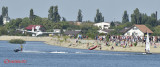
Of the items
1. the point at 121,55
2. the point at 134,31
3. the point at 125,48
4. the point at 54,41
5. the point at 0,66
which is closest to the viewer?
the point at 0,66

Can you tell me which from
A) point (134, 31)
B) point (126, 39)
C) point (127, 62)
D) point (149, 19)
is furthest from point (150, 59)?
point (149, 19)

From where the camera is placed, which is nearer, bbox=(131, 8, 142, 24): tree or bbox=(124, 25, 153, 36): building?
bbox=(124, 25, 153, 36): building

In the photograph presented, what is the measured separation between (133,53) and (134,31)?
236 feet

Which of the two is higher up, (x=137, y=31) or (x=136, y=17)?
(x=136, y=17)

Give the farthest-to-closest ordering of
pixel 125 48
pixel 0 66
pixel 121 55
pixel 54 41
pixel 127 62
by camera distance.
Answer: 1. pixel 54 41
2. pixel 125 48
3. pixel 121 55
4. pixel 127 62
5. pixel 0 66

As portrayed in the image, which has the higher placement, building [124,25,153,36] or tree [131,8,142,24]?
tree [131,8,142,24]

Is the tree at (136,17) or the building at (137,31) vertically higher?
the tree at (136,17)

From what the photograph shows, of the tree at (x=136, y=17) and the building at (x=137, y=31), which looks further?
the tree at (x=136, y=17)

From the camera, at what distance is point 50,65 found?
66500mm

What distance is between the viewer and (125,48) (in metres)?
95.6

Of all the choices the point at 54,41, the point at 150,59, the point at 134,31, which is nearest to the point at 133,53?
the point at 150,59

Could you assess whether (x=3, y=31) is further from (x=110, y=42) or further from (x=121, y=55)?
(x=121, y=55)

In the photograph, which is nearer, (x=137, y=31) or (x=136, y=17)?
(x=137, y=31)

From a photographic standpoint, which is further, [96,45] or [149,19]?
[149,19]
